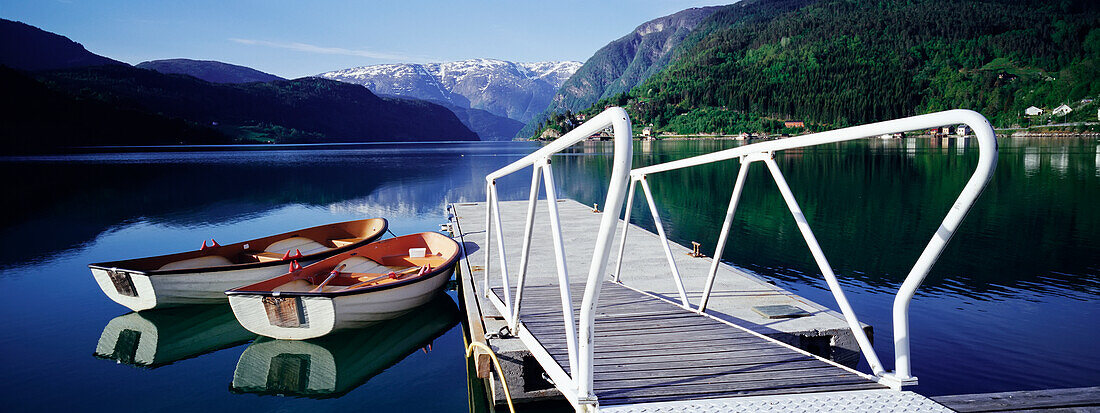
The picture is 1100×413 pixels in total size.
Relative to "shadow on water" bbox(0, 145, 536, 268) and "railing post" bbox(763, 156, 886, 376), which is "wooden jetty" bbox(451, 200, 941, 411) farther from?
"shadow on water" bbox(0, 145, 536, 268)

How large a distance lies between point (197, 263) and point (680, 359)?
11.4 meters

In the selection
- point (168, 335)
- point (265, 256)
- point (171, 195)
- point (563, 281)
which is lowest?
point (168, 335)

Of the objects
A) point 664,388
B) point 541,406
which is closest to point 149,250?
point 541,406

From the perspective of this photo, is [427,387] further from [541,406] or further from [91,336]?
[91,336]

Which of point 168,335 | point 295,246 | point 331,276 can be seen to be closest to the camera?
point 168,335

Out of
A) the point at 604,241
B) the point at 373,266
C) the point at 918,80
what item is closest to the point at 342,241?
the point at 373,266

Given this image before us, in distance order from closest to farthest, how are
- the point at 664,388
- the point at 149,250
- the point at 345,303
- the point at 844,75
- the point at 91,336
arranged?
the point at 664,388 → the point at 345,303 → the point at 91,336 → the point at 149,250 → the point at 844,75

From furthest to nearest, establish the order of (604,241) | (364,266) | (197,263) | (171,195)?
(171,195) < (364,266) < (197,263) < (604,241)

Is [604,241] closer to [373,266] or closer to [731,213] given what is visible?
[731,213]

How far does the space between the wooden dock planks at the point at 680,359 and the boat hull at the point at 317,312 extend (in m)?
3.59

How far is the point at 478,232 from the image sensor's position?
16906mm

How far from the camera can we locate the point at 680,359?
530cm

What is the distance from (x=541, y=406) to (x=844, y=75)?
19526 centimetres

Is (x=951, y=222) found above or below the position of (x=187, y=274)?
above
